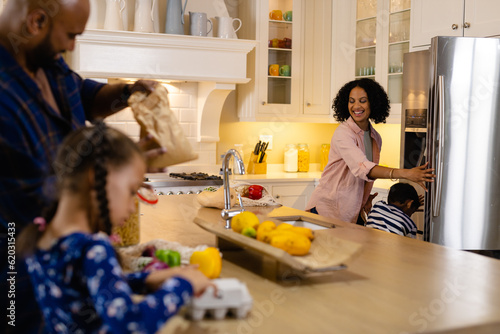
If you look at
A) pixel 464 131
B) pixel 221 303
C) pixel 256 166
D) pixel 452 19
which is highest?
pixel 452 19

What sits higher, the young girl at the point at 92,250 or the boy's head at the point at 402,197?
the young girl at the point at 92,250

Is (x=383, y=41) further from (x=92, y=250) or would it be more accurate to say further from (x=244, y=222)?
(x=92, y=250)

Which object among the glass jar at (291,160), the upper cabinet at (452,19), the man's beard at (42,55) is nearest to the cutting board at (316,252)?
the man's beard at (42,55)

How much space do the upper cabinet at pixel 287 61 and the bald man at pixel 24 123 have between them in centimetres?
336

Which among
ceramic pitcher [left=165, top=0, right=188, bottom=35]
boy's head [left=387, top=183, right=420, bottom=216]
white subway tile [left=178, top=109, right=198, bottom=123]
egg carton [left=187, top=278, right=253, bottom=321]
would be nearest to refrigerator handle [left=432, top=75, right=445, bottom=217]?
boy's head [left=387, top=183, right=420, bottom=216]

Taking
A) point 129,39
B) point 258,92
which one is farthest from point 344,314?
point 258,92

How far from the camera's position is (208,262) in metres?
1.33

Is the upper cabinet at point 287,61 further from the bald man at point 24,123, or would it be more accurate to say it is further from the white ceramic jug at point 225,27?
the bald man at point 24,123

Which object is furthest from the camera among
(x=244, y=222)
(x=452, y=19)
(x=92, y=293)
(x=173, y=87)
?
(x=173, y=87)

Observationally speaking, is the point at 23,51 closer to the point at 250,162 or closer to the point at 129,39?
the point at 129,39

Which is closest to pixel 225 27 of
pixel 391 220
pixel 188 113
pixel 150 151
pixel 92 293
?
pixel 188 113

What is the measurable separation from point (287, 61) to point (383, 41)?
2.70 ft

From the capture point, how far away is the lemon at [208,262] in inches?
52.4

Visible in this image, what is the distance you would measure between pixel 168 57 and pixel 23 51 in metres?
2.94
